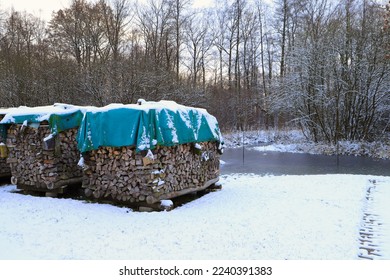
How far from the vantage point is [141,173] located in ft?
17.3

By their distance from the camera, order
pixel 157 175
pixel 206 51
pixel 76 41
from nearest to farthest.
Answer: pixel 157 175, pixel 76 41, pixel 206 51

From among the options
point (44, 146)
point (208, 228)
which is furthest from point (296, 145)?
point (208, 228)

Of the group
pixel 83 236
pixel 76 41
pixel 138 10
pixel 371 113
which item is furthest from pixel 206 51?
pixel 83 236

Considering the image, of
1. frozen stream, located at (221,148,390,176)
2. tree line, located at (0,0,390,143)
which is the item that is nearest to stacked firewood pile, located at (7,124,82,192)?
frozen stream, located at (221,148,390,176)

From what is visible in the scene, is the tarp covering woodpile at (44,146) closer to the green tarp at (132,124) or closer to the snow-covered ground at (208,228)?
the green tarp at (132,124)

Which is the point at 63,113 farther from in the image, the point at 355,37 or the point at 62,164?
the point at 355,37

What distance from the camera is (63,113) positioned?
6363mm

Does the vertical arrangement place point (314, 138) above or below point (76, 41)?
below

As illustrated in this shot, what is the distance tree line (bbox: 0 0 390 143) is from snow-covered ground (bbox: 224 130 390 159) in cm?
85

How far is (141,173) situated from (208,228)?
1.51m

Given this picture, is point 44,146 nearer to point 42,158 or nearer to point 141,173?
point 42,158

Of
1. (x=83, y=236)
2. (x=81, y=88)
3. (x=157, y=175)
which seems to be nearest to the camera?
(x=83, y=236)

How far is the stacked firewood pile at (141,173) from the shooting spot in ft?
17.2

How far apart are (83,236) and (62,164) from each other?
9.21ft
